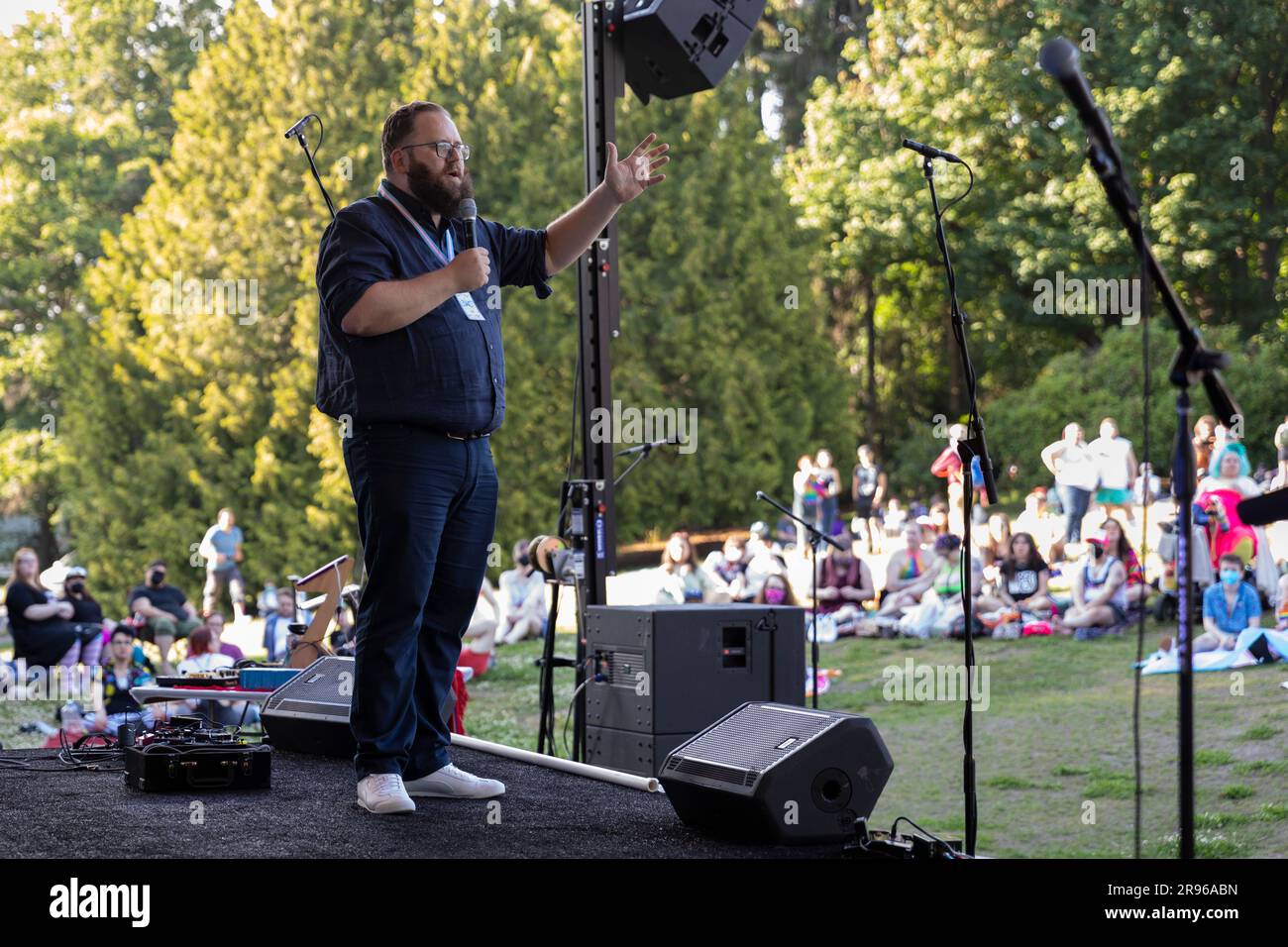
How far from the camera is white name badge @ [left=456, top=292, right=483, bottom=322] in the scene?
345 centimetres

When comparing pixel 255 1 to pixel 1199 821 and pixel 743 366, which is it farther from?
pixel 1199 821

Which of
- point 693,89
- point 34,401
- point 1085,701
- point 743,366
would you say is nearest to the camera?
point 693,89

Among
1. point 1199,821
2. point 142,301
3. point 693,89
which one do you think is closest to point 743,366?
point 142,301

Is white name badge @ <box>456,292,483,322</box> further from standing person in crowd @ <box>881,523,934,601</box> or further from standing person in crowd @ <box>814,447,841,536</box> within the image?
standing person in crowd @ <box>814,447,841,536</box>

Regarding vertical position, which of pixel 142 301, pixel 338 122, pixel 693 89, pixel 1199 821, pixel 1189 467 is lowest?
pixel 1199 821

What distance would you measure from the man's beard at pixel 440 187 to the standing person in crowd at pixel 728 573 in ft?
30.7

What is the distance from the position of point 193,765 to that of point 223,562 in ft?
44.9

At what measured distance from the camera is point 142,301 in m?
19.8

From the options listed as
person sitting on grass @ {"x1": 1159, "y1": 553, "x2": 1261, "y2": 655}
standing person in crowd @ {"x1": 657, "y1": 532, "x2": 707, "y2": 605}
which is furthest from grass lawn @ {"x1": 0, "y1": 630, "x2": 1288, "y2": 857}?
standing person in crowd @ {"x1": 657, "y1": 532, "x2": 707, "y2": 605}

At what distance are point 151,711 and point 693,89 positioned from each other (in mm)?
4060

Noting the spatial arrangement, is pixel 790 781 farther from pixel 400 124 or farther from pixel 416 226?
pixel 400 124

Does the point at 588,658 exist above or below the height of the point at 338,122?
below

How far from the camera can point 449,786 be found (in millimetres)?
3582

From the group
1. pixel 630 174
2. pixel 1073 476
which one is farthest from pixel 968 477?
pixel 1073 476
